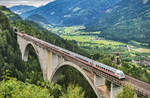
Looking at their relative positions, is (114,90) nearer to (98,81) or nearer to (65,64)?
(98,81)

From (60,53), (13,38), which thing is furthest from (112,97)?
(13,38)

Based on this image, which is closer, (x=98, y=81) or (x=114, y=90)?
(x=114, y=90)

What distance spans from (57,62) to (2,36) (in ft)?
113

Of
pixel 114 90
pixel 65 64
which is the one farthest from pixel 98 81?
pixel 65 64

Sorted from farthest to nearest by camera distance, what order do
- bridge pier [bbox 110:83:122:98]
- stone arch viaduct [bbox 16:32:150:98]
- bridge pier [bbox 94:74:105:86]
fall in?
bridge pier [bbox 94:74:105:86] < stone arch viaduct [bbox 16:32:150:98] < bridge pier [bbox 110:83:122:98]

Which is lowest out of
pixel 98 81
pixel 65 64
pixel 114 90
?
pixel 114 90

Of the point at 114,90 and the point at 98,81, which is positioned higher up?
the point at 98,81

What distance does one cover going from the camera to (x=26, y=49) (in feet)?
226

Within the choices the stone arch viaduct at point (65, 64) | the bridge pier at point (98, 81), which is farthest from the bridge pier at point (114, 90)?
the bridge pier at point (98, 81)

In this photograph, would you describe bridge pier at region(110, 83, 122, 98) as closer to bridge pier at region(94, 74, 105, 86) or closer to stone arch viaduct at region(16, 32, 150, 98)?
stone arch viaduct at region(16, 32, 150, 98)

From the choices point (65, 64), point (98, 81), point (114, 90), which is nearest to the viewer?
point (114, 90)

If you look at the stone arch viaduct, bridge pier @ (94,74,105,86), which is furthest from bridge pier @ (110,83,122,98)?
bridge pier @ (94,74,105,86)

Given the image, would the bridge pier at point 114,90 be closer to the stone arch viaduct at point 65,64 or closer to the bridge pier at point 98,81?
the stone arch viaduct at point 65,64

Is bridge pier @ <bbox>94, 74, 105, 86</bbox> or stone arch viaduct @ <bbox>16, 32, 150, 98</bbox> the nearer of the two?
stone arch viaduct @ <bbox>16, 32, 150, 98</bbox>
